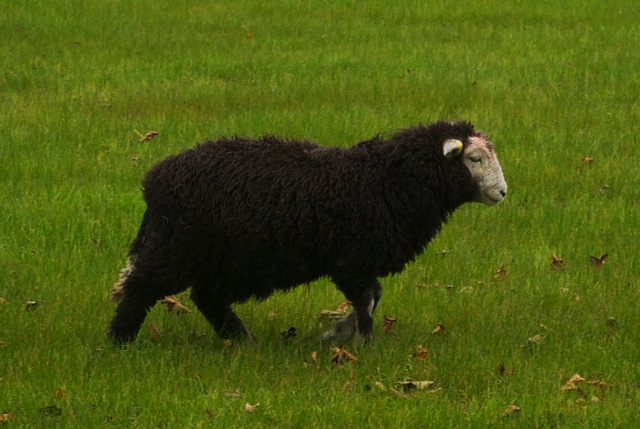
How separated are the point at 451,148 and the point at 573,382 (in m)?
1.53

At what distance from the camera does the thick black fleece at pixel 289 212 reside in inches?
274

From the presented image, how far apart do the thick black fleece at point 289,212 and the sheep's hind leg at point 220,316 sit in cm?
16

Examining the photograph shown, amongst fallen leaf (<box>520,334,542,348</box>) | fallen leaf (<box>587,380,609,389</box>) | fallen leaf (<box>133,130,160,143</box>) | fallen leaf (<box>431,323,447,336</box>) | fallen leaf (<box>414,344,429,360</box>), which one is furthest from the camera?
fallen leaf (<box>133,130,160,143</box>)

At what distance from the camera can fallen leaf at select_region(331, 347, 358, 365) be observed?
22.6 ft

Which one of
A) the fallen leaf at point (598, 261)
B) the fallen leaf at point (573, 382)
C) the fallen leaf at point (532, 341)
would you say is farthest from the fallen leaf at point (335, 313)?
the fallen leaf at point (598, 261)

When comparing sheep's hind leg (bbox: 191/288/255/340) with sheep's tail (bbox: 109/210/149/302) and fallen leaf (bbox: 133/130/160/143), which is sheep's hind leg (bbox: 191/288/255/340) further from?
fallen leaf (bbox: 133/130/160/143)

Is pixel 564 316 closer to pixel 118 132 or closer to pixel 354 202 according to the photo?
pixel 354 202

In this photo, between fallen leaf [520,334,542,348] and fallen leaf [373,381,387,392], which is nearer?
fallen leaf [373,381,387,392]

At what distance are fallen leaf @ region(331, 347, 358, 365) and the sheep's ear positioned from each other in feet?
4.34

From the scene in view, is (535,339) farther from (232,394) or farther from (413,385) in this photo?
(232,394)

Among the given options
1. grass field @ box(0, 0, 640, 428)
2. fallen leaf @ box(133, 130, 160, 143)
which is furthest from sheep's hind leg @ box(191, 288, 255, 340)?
fallen leaf @ box(133, 130, 160, 143)

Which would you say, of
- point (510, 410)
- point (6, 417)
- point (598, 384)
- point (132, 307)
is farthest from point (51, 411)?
point (598, 384)

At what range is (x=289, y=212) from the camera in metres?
6.93

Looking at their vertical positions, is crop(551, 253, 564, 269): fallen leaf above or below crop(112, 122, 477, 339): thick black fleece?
below
